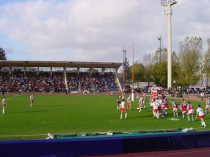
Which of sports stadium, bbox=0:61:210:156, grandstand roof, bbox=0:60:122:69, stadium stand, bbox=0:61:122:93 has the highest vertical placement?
grandstand roof, bbox=0:60:122:69

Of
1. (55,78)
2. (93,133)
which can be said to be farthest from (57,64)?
(93,133)

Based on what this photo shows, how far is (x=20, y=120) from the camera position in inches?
1051

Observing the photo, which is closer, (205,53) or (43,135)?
(43,135)

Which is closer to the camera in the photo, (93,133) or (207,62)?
(93,133)

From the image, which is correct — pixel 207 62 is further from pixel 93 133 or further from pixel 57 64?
pixel 93 133

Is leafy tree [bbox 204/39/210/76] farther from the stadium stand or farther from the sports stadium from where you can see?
the sports stadium

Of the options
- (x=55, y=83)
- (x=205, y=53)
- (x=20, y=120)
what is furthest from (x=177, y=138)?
(x=55, y=83)

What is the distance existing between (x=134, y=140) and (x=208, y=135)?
377cm

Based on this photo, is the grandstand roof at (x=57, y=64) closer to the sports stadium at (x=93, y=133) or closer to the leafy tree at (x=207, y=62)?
the leafy tree at (x=207, y=62)

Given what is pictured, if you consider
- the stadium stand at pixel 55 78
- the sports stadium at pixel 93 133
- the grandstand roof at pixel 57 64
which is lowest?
the sports stadium at pixel 93 133

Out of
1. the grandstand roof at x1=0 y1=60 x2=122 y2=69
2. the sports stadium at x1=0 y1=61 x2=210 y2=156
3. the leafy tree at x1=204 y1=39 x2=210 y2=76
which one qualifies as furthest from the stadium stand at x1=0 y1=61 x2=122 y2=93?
the sports stadium at x1=0 y1=61 x2=210 y2=156

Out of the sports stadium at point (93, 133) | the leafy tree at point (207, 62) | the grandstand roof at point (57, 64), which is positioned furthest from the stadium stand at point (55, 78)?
the sports stadium at point (93, 133)

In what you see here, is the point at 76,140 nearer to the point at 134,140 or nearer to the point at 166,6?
the point at 134,140

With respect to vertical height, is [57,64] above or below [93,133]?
above
